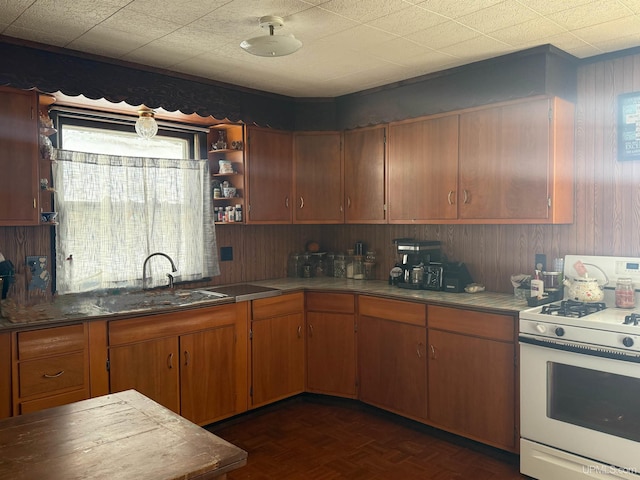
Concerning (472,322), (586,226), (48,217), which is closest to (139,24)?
(48,217)

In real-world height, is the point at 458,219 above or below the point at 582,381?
above

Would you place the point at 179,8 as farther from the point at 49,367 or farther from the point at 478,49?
the point at 49,367

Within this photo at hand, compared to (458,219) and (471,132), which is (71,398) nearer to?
(458,219)

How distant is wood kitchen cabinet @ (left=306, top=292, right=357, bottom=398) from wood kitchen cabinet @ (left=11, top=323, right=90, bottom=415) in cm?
163

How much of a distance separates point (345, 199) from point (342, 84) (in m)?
0.88

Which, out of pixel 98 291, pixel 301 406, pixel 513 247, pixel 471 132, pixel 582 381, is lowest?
pixel 301 406

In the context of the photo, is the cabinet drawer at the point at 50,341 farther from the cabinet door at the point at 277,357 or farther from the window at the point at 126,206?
the cabinet door at the point at 277,357

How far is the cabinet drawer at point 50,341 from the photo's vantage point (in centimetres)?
252

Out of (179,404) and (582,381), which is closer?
(582,381)

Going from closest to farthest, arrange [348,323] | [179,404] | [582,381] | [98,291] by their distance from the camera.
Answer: [582,381], [179,404], [98,291], [348,323]

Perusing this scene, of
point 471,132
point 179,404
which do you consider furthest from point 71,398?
point 471,132

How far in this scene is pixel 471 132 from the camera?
3268mm

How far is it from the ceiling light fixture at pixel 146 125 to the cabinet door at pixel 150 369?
1349 mm

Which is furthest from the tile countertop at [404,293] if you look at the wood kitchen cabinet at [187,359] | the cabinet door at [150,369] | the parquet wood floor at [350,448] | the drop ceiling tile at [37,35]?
the drop ceiling tile at [37,35]
